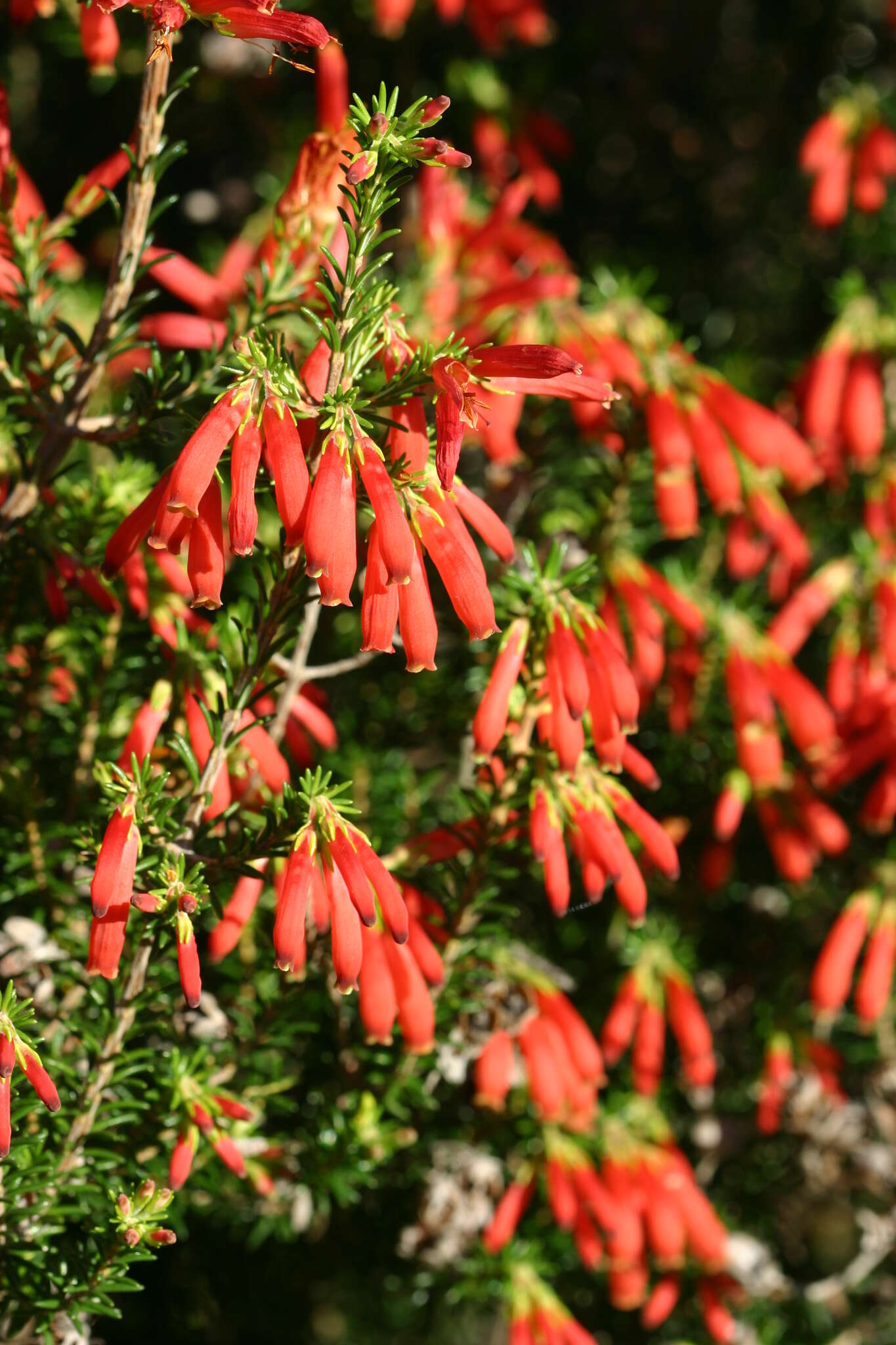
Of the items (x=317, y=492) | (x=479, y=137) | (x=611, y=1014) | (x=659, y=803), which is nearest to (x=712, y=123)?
(x=479, y=137)

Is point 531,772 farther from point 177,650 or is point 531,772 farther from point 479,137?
point 479,137

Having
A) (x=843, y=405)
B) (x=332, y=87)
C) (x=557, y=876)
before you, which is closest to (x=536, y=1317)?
(x=557, y=876)

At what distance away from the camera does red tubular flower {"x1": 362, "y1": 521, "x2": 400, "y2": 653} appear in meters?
0.71

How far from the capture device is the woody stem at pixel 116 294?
884 mm

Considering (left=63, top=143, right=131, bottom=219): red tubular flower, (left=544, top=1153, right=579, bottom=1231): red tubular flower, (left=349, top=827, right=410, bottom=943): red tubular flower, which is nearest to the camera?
(left=349, top=827, right=410, bottom=943): red tubular flower

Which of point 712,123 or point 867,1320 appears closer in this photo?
point 867,1320

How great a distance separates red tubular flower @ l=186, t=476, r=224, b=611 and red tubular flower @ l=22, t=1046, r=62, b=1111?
→ 30cm

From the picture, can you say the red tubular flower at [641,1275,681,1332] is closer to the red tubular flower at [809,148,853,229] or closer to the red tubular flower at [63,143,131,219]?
the red tubular flower at [63,143,131,219]

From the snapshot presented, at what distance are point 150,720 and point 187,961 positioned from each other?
9.6 inches

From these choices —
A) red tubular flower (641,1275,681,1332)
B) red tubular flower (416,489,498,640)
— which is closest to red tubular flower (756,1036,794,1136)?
red tubular flower (641,1275,681,1332)

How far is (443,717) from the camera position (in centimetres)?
140

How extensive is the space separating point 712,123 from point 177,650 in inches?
67.7

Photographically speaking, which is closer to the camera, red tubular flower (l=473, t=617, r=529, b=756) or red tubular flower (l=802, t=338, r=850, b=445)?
red tubular flower (l=473, t=617, r=529, b=756)

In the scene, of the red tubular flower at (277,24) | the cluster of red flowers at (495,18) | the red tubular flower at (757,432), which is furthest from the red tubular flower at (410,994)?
the cluster of red flowers at (495,18)
